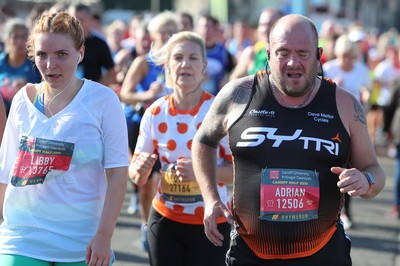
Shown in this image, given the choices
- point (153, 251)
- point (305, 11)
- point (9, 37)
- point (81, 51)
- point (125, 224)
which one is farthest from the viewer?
point (305, 11)

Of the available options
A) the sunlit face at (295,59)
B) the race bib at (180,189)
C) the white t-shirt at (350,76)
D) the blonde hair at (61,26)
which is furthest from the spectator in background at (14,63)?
the sunlit face at (295,59)

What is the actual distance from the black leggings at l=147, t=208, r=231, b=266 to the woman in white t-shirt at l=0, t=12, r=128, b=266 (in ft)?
2.99

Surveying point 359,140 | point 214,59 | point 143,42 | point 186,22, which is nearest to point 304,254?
point 359,140

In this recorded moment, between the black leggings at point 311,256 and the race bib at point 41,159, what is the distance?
0.86m

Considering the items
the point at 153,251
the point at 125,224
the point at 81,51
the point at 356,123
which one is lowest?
the point at 125,224

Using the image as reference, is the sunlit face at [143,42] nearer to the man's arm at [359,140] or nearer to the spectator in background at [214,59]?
the spectator in background at [214,59]

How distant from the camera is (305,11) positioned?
37.0 ft

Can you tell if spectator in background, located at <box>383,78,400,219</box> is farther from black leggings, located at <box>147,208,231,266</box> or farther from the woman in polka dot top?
black leggings, located at <box>147,208,231,266</box>

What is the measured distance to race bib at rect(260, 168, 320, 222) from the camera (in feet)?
12.7

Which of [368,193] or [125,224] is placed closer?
[368,193]

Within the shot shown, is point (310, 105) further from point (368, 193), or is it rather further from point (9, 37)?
point (9, 37)

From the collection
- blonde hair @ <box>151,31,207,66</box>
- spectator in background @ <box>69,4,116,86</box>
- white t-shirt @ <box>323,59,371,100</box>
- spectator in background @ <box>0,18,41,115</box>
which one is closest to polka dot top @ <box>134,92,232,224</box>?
blonde hair @ <box>151,31,207,66</box>

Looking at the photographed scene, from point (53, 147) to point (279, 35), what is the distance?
43.8 inches

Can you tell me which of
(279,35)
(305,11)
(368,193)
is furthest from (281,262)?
(305,11)
